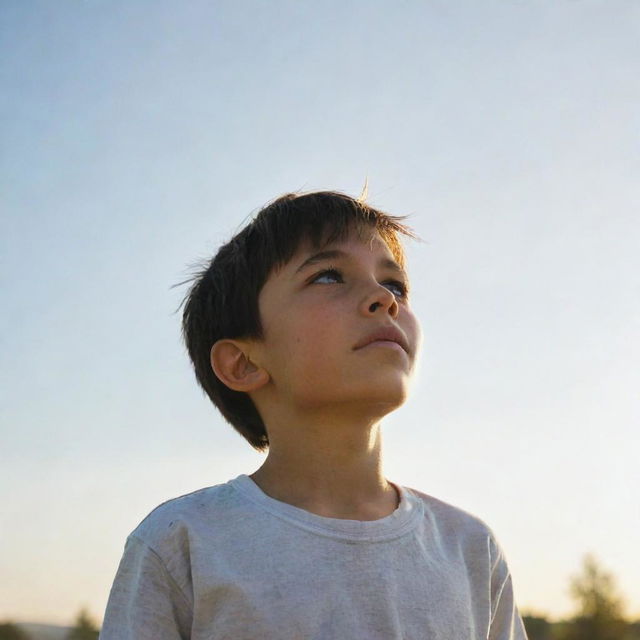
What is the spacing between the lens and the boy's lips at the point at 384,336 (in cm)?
295

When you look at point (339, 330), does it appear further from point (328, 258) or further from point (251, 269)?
point (251, 269)

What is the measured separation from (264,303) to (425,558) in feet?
3.76

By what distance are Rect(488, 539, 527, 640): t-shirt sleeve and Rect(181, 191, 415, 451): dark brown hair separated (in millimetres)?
1064

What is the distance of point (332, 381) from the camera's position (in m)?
2.92

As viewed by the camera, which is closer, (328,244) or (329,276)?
(329,276)

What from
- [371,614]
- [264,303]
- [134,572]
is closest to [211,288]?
[264,303]

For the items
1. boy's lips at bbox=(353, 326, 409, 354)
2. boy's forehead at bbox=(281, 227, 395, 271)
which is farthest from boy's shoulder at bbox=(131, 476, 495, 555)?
boy's forehead at bbox=(281, 227, 395, 271)

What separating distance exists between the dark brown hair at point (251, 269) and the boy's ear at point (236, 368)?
0.18 feet

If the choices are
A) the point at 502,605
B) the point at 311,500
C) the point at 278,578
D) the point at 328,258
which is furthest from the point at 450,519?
the point at 328,258

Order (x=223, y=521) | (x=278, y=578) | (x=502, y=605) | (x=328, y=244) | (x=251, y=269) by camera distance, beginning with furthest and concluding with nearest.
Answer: (x=251, y=269)
(x=328, y=244)
(x=502, y=605)
(x=223, y=521)
(x=278, y=578)

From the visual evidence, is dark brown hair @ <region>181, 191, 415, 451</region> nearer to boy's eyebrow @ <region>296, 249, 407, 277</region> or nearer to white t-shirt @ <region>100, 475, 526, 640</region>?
boy's eyebrow @ <region>296, 249, 407, 277</region>

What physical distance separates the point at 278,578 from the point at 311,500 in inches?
14.9

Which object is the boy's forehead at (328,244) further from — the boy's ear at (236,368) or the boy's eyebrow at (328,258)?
the boy's ear at (236,368)

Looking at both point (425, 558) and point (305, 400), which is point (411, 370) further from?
point (425, 558)
